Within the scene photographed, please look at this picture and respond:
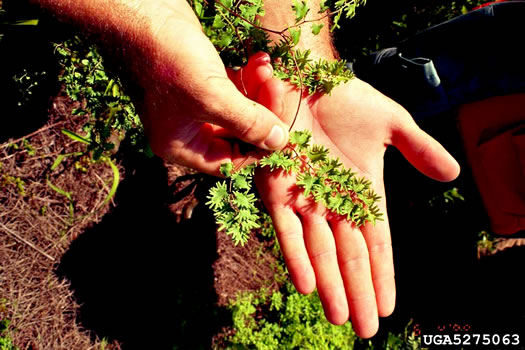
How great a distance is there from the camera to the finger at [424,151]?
2479 millimetres

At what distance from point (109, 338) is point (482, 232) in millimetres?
4037

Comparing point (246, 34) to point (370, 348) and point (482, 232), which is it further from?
point (482, 232)

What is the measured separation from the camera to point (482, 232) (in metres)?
4.25

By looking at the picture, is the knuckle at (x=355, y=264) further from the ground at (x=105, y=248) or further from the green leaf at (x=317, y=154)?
the ground at (x=105, y=248)

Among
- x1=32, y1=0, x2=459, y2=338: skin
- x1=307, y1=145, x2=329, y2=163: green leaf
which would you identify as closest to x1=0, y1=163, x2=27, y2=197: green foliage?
x1=32, y1=0, x2=459, y2=338: skin

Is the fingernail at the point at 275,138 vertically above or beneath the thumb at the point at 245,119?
beneath

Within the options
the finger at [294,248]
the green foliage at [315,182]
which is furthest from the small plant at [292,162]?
the finger at [294,248]

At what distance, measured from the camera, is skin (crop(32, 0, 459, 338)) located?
190 centimetres

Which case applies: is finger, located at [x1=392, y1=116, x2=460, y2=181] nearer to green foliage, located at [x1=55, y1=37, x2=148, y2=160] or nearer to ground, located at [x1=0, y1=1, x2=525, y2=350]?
ground, located at [x1=0, y1=1, x2=525, y2=350]

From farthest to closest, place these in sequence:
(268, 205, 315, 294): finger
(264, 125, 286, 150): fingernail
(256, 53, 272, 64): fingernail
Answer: (268, 205, 315, 294): finger, (256, 53, 272, 64): fingernail, (264, 125, 286, 150): fingernail

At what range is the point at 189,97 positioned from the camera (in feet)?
6.27

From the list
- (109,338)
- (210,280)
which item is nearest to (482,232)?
(210,280)

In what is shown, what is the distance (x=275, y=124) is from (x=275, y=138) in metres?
0.08

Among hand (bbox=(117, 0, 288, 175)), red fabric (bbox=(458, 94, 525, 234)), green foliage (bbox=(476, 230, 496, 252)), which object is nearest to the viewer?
hand (bbox=(117, 0, 288, 175))
